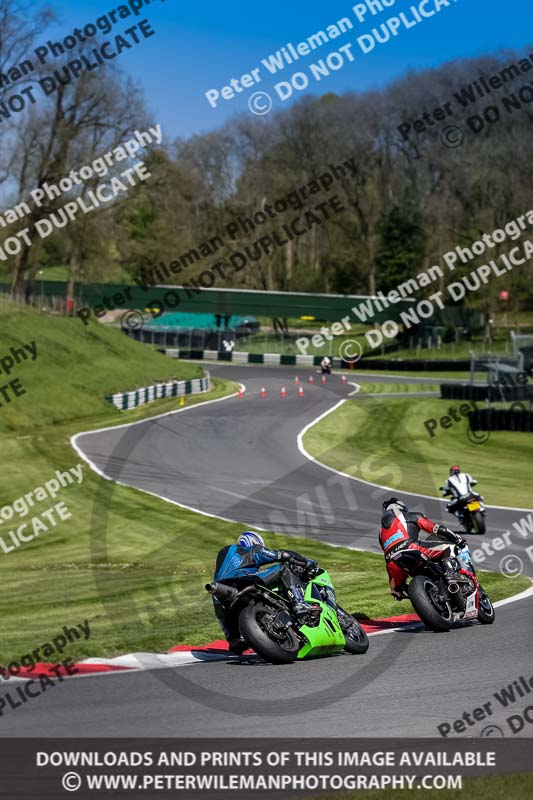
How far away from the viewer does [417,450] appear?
39.6 metres

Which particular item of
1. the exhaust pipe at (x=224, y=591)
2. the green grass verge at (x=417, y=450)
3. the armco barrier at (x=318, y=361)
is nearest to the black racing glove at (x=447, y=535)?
the exhaust pipe at (x=224, y=591)

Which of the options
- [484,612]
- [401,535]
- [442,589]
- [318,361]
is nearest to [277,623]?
[442,589]

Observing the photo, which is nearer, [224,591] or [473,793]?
[473,793]

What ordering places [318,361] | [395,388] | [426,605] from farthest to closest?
[318,361]
[395,388]
[426,605]

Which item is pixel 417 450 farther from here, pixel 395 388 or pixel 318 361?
pixel 318 361

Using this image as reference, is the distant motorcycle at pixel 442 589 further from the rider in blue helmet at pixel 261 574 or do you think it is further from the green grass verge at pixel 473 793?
the green grass verge at pixel 473 793

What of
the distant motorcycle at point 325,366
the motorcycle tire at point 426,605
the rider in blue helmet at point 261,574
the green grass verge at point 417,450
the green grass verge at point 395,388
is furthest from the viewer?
the distant motorcycle at point 325,366

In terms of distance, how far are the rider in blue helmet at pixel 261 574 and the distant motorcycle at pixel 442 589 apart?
186 centimetres

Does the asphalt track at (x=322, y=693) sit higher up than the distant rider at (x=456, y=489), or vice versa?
the asphalt track at (x=322, y=693)

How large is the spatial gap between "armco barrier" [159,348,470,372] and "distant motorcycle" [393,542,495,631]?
57.4 m

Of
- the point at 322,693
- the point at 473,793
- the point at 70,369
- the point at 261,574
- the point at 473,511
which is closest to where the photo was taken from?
the point at 473,793

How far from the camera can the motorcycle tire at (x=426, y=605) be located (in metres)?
12.0

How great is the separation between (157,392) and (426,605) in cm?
3861

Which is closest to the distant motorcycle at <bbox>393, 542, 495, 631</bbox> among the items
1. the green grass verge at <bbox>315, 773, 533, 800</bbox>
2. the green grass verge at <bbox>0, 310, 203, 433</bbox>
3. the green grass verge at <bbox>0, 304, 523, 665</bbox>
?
the green grass verge at <bbox>0, 304, 523, 665</bbox>
